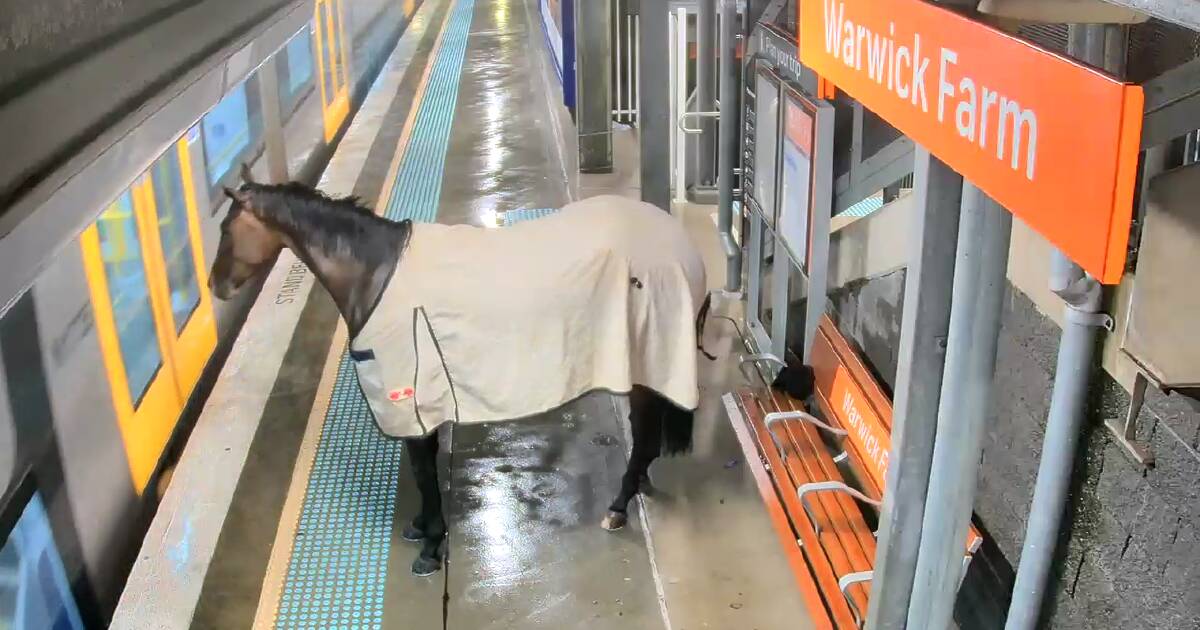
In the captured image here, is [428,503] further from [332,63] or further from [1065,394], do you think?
[332,63]

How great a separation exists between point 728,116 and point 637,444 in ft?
6.51

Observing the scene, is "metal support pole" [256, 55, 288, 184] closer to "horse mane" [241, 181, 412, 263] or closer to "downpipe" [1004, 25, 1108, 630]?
"horse mane" [241, 181, 412, 263]

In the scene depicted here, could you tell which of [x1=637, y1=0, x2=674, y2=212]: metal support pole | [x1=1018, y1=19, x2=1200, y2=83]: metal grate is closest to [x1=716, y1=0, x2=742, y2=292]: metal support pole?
[x1=637, y1=0, x2=674, y2=212]: metal support pole

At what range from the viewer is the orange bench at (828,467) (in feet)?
10.9

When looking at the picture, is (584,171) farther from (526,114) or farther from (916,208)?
(916,208)

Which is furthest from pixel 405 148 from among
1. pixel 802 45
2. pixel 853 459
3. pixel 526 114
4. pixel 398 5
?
pixel 398 5

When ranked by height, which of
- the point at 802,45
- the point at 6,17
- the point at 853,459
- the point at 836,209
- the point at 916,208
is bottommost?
the point at 853,459

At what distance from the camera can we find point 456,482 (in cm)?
442

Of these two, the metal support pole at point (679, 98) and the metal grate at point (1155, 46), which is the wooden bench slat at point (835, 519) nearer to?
the metal grate at point (1155, 46)

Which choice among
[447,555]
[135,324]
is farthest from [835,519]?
[135,324]

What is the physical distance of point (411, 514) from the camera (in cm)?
418

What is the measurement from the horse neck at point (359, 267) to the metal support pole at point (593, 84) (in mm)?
4999

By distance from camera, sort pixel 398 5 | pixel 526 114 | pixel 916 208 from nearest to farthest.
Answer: pixel 916 208 < pixel 526 114 < pixel 398 5

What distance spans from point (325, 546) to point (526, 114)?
8.16 meters
